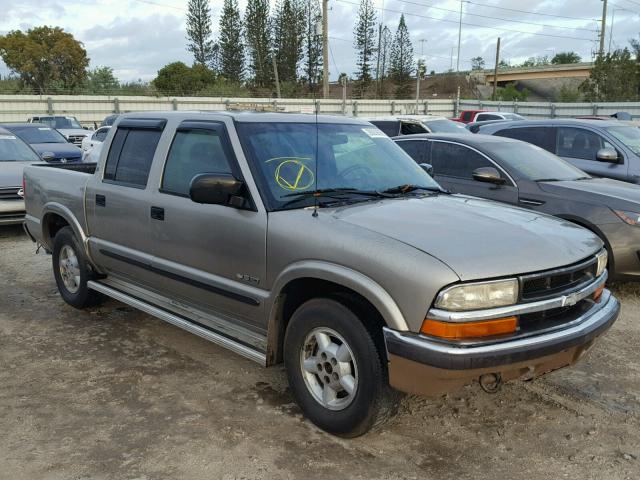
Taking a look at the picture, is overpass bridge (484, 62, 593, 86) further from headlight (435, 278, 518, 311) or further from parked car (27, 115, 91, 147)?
headlight (435, 278, 518, 311)

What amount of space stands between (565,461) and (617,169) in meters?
6.18

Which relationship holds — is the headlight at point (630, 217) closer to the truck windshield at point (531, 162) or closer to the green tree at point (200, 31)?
the truck windshield at point (531, 162)

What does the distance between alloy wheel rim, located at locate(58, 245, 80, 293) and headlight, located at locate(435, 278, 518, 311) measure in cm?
388

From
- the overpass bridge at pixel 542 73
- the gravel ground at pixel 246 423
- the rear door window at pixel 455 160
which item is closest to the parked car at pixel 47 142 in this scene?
the rear door window at pixel 455 160

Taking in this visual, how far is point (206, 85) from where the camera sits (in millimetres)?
57188

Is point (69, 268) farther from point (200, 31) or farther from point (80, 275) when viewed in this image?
point (200, 31)

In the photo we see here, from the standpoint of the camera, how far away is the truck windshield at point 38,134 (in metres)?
15.3

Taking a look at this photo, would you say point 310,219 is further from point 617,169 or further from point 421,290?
point 617,169

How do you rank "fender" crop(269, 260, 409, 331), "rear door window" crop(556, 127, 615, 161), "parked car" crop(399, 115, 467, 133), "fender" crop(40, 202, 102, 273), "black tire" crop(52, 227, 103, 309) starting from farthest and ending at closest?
"parked car" crop(399, 115, 467, 133) < "rear door window" crop(556, 127, 615, 161) < "black tire" crop(52, 227, 103, 309) < "fender" crop(40, 202, 102, 273) < "fender" crop(269, 260, 409, 331)

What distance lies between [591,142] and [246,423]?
719cm

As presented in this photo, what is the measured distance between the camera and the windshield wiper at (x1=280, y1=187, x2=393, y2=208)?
3764mm

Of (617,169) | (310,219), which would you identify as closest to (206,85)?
(617,169)

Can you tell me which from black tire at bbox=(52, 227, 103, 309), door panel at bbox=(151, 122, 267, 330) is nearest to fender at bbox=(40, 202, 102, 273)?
black tire at bbox=(52, 227, 103, 309)

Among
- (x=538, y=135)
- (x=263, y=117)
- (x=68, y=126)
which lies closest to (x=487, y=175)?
(x=263, y=117)
